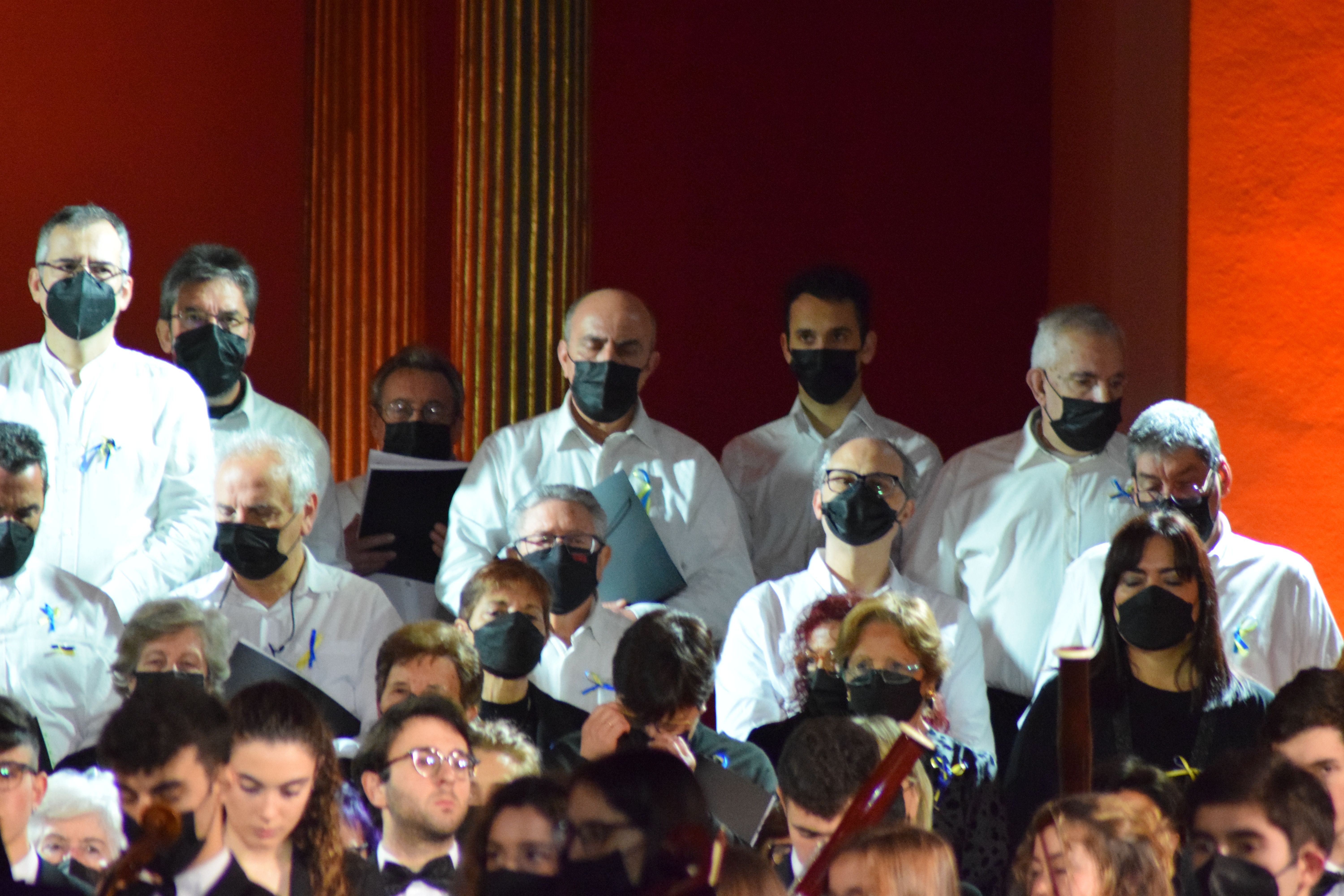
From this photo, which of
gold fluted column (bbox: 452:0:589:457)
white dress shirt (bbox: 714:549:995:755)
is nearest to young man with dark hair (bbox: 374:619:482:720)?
white dress shirt (bbox: 714:549:995:755)

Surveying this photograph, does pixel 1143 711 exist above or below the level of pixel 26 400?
below

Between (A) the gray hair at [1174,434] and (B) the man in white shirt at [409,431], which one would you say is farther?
(B) the man in white shirt at [409,431]

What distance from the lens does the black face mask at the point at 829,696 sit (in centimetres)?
440

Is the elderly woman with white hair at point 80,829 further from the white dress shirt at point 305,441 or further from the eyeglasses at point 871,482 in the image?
the eyeglasses at point 871,482

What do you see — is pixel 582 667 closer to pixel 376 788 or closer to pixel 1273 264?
pixel 376 788

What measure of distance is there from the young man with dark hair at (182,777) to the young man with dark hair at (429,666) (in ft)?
2.41

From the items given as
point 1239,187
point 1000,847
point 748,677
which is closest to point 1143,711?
point 1000,847

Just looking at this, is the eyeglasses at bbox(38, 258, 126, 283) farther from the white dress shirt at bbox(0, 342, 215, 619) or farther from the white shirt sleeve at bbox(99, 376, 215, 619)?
the white shirt sleeve at bbox(99, 376, 215, 619)

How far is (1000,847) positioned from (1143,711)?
46cm

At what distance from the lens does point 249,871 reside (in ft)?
11.1

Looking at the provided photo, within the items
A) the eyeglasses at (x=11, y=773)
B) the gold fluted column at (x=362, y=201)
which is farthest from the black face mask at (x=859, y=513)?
the gold fluted column at (x=362, y=201)

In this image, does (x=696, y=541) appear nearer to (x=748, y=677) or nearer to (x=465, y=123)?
(x=748, y=677)

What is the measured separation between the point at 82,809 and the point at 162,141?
3877 mm

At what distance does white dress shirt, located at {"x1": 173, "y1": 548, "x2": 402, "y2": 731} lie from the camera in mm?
4723
